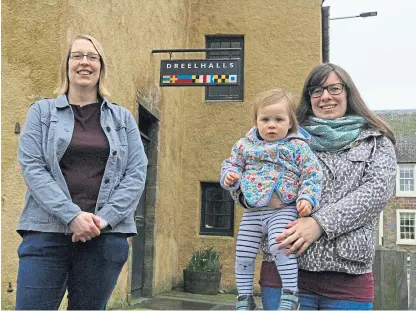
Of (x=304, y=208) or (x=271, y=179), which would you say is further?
(x=271, y=179)

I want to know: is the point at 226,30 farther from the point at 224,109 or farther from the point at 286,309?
the point at 286,309

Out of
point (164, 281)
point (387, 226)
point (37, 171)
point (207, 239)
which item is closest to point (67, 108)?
point (37, 171)

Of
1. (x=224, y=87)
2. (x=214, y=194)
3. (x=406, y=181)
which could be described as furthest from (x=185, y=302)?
(x=406, y=181)

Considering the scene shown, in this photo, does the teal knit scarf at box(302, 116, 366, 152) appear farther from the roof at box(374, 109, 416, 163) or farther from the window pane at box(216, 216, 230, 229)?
the roof at box(374, 109, 416, 163)

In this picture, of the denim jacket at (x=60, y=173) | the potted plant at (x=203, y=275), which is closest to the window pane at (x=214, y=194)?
the potted plant at (x=203, y=275)

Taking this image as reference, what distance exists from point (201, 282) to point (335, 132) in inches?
304

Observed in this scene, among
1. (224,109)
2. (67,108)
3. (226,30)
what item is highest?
(226,30)

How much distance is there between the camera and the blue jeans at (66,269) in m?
2.64

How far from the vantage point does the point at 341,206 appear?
2.41m

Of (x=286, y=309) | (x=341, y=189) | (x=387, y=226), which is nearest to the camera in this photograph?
(x=286, y=309)

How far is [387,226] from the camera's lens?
30406 mm

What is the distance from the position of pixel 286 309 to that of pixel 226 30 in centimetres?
941

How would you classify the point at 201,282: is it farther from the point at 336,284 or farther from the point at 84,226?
the point at 336,284

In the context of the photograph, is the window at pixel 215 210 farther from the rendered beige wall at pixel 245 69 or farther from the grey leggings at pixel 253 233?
the grey leggings at pixel 253 233
